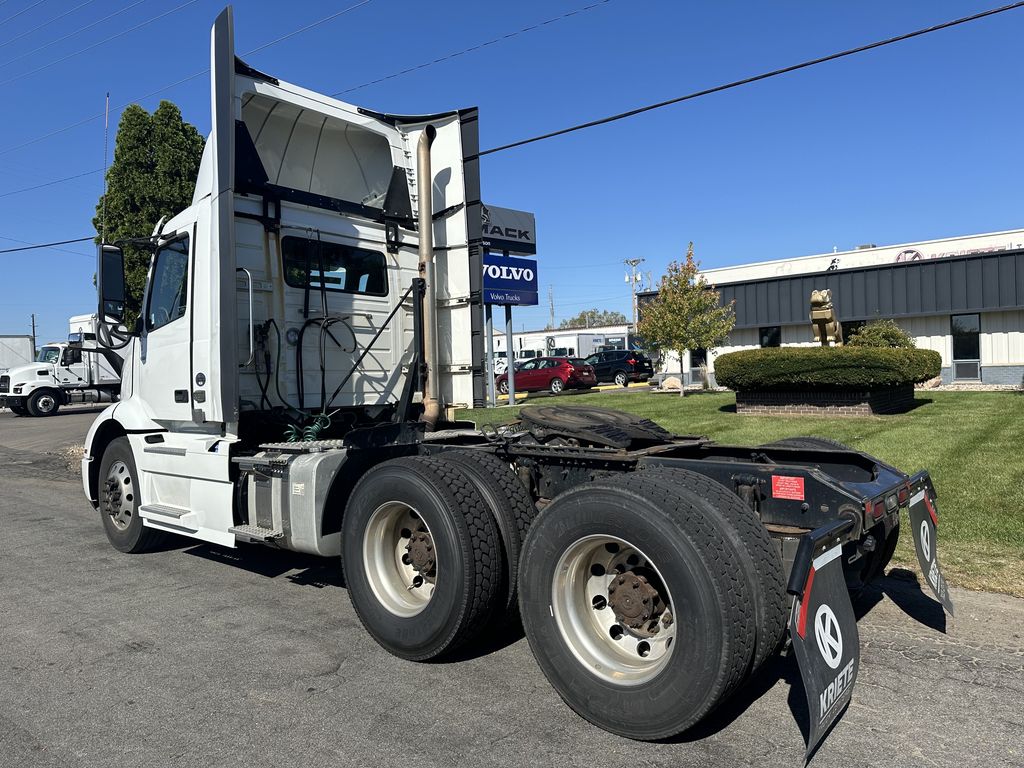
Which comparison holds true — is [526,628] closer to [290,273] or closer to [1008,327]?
[290,273]

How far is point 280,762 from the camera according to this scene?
3.13m

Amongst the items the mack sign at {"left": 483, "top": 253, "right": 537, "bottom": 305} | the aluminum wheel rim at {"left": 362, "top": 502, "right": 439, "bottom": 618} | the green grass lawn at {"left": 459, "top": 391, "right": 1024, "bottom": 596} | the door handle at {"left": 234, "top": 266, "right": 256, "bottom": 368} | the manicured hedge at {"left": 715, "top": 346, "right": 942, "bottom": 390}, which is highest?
the mack sign at {"left": 483, "top": 253, "right": 537, "bottom": 305}

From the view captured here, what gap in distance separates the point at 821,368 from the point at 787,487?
Result: 41.0 feet

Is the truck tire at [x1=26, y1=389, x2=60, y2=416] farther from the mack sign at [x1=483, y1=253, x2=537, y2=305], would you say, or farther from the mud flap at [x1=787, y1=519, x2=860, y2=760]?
the mud flap at [x1=787, y1=519, x2=860, y2=760]

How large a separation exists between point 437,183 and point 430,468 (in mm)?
3332

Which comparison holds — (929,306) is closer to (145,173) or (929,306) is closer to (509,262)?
(509,262)

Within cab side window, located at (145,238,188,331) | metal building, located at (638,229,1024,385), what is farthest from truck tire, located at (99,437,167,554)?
metal building, located at (638,229,1024,385)

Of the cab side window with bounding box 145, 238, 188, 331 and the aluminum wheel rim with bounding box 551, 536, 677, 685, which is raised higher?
the cab side window with bounding box 145, 238, 188, 331

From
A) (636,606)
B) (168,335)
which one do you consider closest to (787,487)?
(636,606)

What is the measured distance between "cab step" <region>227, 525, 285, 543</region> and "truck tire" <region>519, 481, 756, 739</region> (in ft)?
7.38

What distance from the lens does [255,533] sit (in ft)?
17.4

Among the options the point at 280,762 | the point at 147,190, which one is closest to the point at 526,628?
the point at 280,762

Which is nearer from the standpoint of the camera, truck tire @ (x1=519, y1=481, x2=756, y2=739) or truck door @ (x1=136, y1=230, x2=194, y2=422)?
truck tire @ (x1=519, y1=481, x2=756, y2=739)

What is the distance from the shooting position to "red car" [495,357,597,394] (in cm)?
2909
